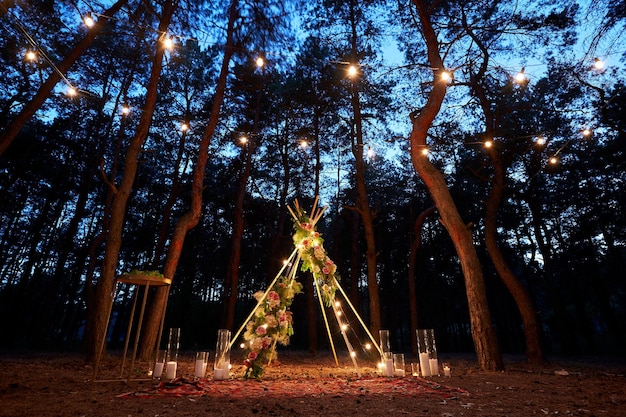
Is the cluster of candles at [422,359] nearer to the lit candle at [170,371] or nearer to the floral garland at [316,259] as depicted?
the floral garland at [316,259]

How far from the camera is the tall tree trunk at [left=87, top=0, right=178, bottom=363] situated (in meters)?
6.27

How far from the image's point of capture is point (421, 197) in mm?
18156

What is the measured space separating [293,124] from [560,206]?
14.6 meters

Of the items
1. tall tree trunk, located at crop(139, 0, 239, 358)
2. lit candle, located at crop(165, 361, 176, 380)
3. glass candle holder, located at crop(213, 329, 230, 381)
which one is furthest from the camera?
tall tree trunk, located at crop(139, 0, 239, 358)

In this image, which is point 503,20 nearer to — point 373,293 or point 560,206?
point 373,293

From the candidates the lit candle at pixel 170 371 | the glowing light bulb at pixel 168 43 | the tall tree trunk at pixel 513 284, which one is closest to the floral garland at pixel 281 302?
the lit candle at pixel 170 371

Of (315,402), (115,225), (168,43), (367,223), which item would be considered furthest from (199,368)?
(168,43)

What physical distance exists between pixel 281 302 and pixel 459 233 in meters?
3.83

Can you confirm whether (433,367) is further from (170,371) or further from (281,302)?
(170,371)

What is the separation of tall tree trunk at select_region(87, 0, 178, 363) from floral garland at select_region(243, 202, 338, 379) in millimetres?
2583

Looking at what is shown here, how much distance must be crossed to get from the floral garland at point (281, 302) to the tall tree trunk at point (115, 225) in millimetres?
2583

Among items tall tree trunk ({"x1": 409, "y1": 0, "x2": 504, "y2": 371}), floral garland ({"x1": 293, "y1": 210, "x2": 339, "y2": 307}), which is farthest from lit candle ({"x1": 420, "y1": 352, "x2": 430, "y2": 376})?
floral garland ({"x1": 293, "y1": 210, "x2": 339, "y2": 307})

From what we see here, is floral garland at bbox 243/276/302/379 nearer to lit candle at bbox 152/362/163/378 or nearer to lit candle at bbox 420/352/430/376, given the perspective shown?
lit candle at bbox 152/362/163/378

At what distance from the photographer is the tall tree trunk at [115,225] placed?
627 cm
